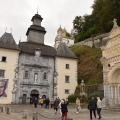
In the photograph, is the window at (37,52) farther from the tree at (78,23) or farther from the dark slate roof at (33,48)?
the tree at (78,23)

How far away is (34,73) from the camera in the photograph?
107 ft

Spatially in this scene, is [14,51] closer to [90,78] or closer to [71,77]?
[71,77]

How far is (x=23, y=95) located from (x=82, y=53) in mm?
19159

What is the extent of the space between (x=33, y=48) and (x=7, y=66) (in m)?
6.27

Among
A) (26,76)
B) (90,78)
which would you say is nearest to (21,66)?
(26,76)

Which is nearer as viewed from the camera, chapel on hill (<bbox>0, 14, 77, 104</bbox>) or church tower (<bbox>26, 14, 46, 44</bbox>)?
chapel on hill (<bbox>0, 14, 77, 104</bbox>)

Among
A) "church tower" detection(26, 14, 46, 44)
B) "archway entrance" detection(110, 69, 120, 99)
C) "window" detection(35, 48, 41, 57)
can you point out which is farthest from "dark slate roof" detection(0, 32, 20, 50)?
"archway entrance" detection(110, 69, 120, 99)

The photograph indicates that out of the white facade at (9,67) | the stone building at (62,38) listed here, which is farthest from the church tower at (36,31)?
the stone building at (62,38)

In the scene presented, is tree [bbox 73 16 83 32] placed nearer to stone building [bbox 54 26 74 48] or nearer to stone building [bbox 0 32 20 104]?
stone building [bbox 54 26 74 48]

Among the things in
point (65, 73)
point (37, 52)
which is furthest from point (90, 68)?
point (37, 52)

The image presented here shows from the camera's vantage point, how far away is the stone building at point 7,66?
29.2 meters

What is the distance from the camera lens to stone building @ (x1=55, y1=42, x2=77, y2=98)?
33.4m

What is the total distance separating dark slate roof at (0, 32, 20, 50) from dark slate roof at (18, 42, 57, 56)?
1.36 m

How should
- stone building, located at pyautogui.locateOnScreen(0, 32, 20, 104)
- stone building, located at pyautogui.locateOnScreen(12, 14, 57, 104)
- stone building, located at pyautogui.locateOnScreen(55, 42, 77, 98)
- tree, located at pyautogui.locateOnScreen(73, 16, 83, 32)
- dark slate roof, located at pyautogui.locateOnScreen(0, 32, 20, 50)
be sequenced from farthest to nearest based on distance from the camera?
tree, located at pyautogui.locateOnScreen(73, 16, 83, 32) < stone building, located at pyautogui.locateOnScreen(55, 42, 77, 98) < dark slate roof, located at pyautogui.locateOnScreen(0, 32, 20, 50) < stone building, located at pyautogui.locateOnScreen(12, 14, 57, 104) < stone building, located at pyautogui.locateOnScreen(0, 32, 20, 104)
